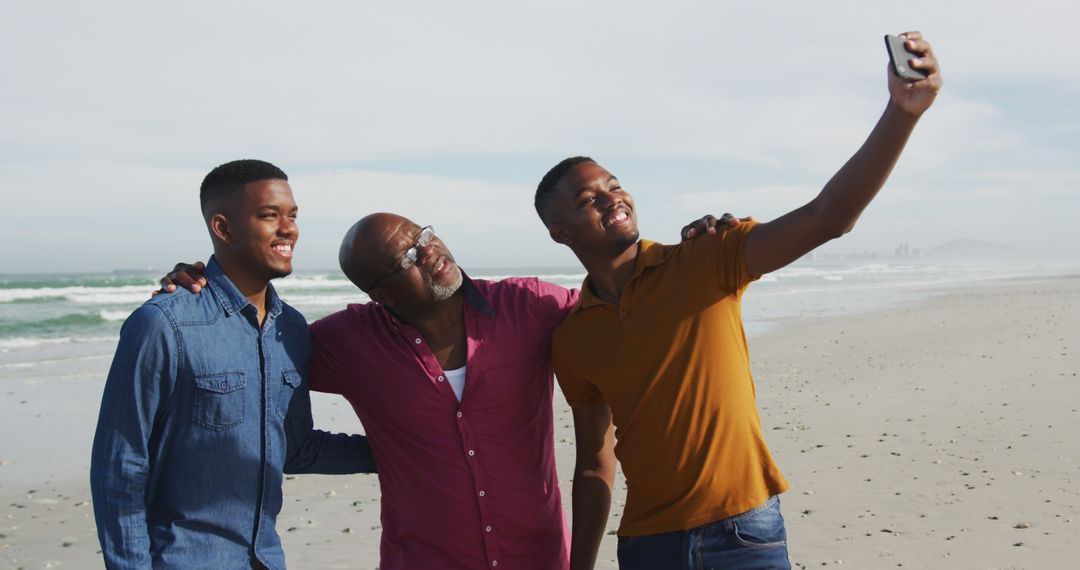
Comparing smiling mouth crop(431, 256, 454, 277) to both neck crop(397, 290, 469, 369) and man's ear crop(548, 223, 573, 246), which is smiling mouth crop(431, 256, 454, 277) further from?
man's ear crop(548, 223, 573, 246)

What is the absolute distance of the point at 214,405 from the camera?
3.10 m

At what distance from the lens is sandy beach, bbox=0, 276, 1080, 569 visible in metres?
6.18

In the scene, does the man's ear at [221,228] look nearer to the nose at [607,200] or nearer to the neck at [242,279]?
the neck at [242,279]

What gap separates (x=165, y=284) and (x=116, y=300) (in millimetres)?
36017

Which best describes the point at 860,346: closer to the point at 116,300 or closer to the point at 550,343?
the point at 550,343

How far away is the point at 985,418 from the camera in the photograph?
9539mm

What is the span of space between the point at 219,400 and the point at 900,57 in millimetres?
2475

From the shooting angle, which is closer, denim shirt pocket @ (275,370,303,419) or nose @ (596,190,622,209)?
denim shirt pocket @ (275,370,303,419)

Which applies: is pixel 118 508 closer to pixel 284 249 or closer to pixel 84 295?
pixel 284 249

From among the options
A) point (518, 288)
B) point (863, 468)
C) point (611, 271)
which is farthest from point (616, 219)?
point (863, 468)

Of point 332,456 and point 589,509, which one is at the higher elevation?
point 332,456

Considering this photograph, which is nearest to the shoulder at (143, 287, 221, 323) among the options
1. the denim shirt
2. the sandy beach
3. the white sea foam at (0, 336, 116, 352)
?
the denim shirt

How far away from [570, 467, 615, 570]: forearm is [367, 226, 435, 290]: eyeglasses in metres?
1.09

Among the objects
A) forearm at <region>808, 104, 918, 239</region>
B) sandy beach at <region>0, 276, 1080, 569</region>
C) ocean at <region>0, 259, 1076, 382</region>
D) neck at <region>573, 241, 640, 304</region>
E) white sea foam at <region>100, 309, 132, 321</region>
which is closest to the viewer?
forearm at <region>808, 104, 918, 239</region>
